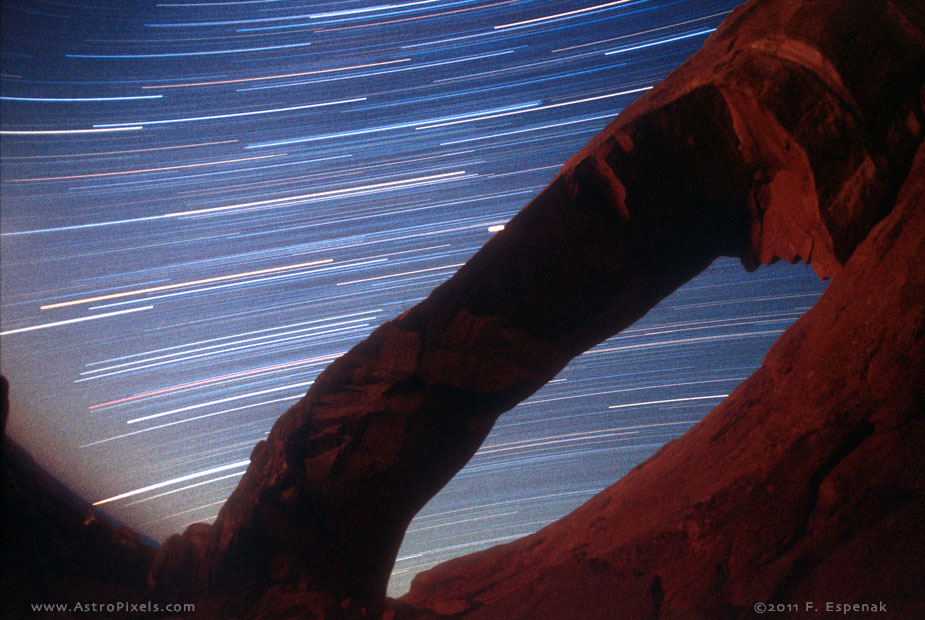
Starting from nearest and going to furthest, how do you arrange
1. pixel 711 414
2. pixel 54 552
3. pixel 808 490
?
pixel 808 490 → pixel 54 552 → pixel 711 414

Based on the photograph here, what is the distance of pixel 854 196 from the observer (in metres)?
5.09

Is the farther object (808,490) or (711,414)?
(711,414)

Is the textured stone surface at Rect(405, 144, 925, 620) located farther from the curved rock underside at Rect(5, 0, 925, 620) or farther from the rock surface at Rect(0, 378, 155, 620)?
the rock surface at Rect(0, 378, 155, 620)

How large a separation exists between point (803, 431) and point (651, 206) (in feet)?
11.2

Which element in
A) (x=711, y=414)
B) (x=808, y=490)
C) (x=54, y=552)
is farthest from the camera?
(x=711, y=414)

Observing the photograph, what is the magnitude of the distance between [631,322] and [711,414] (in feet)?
6.59

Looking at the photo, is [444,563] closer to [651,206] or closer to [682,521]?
[682,521]

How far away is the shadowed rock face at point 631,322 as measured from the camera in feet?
16.1

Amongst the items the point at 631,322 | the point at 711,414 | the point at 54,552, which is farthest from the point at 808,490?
the point at 54,552

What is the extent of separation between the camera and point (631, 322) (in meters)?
7.57

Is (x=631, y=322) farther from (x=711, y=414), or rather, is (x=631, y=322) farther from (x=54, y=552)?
(x=54, y=552)

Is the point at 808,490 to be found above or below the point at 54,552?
below

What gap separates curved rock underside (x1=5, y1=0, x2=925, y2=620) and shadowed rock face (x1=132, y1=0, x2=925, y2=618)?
28 millimetres

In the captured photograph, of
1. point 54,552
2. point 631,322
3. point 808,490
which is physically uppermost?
point 54,552
